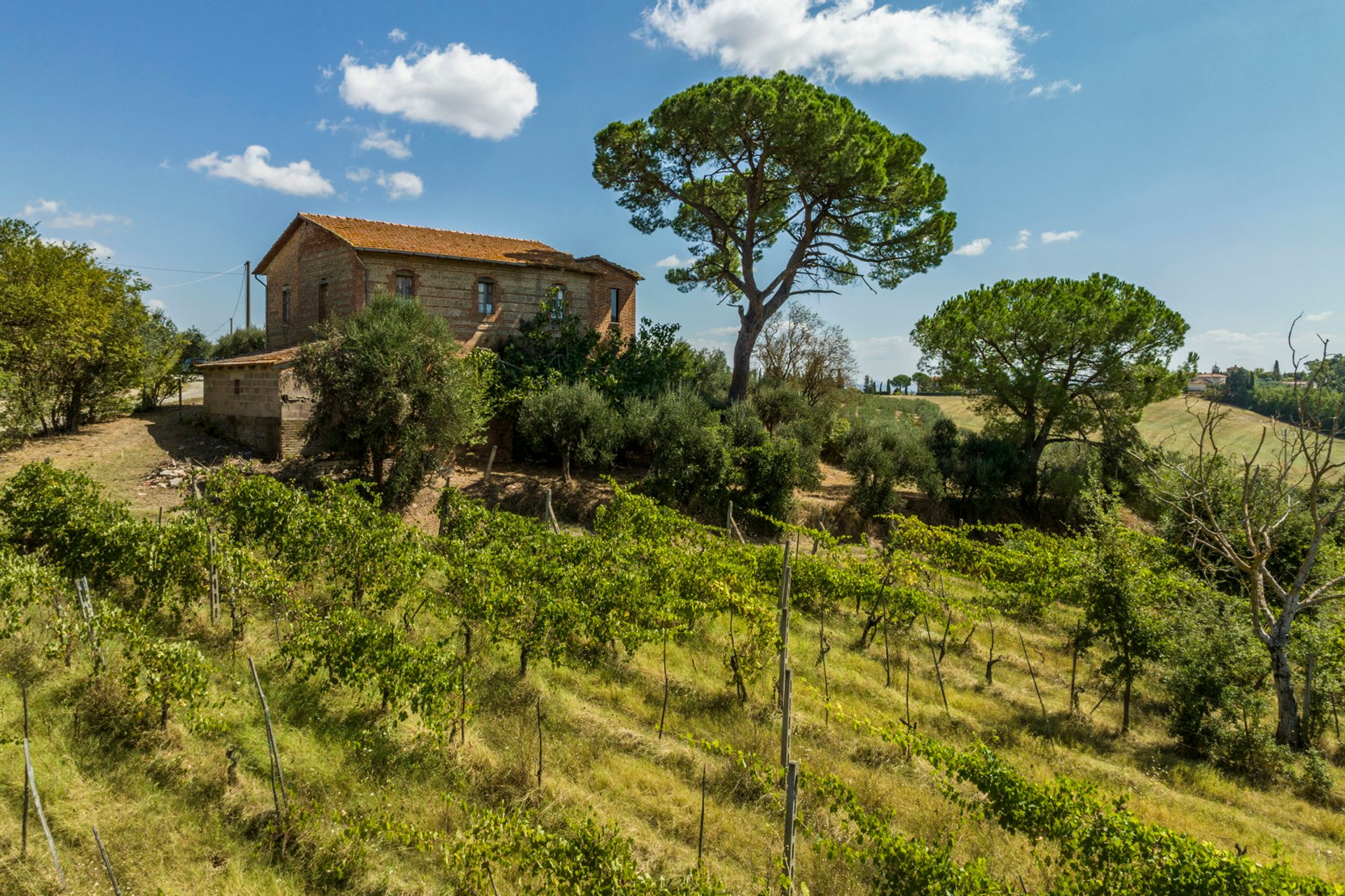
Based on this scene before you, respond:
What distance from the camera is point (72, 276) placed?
19344mm

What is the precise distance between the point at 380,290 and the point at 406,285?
42.1 inches

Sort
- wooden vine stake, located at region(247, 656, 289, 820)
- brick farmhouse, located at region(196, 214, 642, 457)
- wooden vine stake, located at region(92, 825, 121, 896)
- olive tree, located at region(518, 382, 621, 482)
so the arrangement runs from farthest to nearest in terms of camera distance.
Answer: olive tree, located at region(518, 382, 621, 482), brick farmhouse, located at region(196, 214, 642, 457), wooden vine stake, located at region(247, 656, 289, 820), wooden vine stake, located at region(92, 825, 121, 896)

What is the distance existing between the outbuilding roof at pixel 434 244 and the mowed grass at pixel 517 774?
15.8m

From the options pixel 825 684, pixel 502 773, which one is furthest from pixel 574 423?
pixel 502 773

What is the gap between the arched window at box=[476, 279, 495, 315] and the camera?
911 inches

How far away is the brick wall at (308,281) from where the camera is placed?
21641 millimetres

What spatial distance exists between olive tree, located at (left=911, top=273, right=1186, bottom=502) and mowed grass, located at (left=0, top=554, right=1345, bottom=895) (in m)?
17.0

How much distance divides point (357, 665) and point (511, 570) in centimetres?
245

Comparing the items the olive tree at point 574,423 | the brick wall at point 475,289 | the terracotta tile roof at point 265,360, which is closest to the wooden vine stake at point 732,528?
the olive tree at point 574,423

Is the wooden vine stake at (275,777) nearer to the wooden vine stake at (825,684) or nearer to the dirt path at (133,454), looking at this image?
the wooden vine stake at (825,684)

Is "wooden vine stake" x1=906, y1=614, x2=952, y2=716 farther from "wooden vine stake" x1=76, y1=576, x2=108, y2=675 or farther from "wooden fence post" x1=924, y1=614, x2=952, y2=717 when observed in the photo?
"wooden vine stake" x1=76, y1=576, x2=108, y2=675

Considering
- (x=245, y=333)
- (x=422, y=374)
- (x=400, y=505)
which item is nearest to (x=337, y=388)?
(x=422, y=374)

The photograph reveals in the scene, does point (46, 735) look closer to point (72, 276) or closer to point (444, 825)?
point (444, 825)

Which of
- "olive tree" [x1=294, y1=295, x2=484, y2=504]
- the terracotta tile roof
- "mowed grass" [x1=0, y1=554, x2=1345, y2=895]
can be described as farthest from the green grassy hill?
A: the terracotta tile roof
